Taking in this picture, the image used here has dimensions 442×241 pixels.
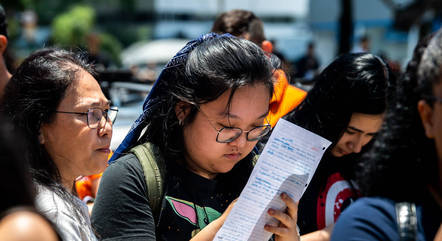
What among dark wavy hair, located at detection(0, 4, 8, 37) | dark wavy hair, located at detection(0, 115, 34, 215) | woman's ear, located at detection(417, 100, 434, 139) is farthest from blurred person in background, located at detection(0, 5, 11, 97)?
woman's ear, located at detection(417, 100, 434, 139)

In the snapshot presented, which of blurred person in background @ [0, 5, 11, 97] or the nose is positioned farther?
blurred person in background @ [0, 5, 11, 97]

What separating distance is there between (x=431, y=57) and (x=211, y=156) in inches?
34.0

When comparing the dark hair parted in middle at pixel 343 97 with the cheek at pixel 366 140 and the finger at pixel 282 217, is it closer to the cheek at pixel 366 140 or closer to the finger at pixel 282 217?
the cheek at pixel 366 140

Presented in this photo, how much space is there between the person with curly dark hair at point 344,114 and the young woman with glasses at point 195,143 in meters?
0.57

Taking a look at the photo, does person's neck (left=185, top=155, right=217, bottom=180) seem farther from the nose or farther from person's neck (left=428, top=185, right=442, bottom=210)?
person's neck (left=428, top=185, right=442, bottom=210)

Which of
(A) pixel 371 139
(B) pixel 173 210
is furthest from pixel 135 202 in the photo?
(A) pixel 371 139

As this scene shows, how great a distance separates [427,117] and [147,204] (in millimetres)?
943

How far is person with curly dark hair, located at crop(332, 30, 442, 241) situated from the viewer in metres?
1.41

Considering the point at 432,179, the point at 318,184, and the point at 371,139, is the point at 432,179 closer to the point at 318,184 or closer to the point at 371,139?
the point at 318,184

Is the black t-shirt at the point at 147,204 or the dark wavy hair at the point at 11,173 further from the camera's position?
the black t-shirt at the point at 147,204

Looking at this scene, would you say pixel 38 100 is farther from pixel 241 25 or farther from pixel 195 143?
pixel 241 25

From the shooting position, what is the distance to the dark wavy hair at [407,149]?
4.81 feet

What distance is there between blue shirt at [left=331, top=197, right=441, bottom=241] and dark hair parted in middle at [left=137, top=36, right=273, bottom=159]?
694 millimetres

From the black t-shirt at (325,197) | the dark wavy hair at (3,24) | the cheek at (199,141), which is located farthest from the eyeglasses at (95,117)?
the dark wavy hair at (3,24)
